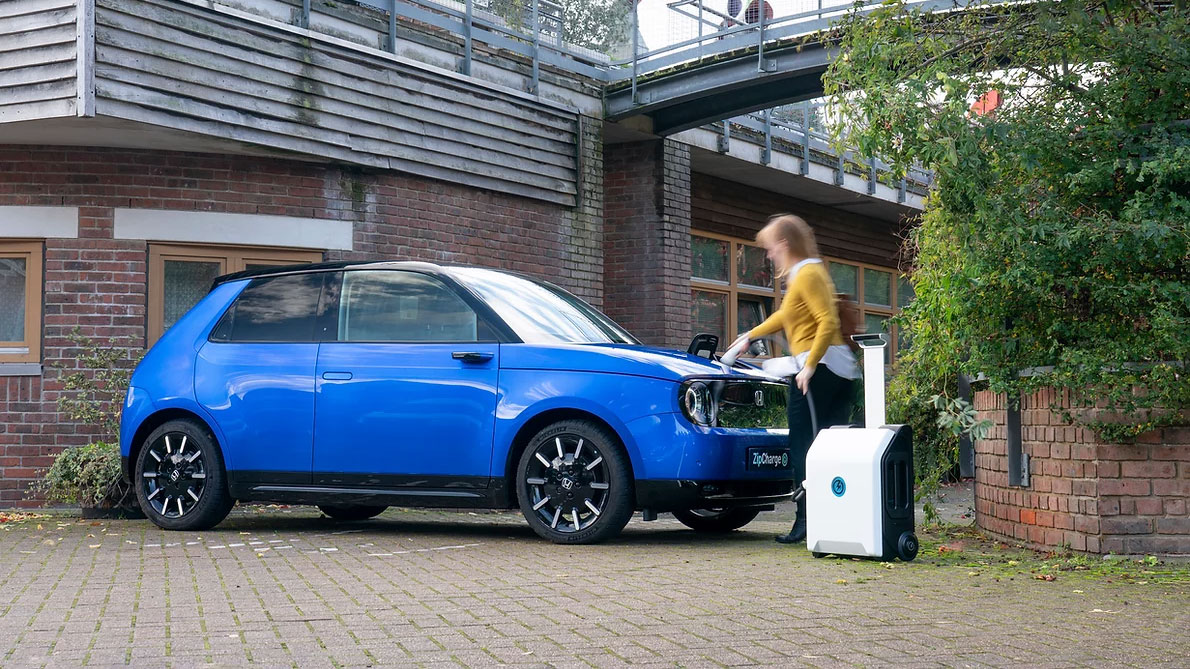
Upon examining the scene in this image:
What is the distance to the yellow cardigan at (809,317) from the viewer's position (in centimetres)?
772

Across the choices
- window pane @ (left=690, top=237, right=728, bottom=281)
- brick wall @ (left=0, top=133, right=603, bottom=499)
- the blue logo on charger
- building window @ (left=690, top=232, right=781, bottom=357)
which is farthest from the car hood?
window pane @ (left=690, top=237, right=728, bottom=281)

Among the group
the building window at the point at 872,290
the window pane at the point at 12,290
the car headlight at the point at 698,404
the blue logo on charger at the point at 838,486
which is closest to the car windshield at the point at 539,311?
the car headlight at the point at 698,404

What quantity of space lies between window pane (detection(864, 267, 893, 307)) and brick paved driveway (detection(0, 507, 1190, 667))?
664 inches

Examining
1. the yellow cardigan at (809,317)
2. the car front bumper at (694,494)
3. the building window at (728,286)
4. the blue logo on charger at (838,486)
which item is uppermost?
the building window at (728,286)

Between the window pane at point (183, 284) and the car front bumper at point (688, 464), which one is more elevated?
the window pane at point (183, 284)

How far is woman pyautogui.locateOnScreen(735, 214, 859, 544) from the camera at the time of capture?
776cm

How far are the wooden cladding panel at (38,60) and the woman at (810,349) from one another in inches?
232

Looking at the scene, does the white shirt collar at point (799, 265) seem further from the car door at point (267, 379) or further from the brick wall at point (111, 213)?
the brick wall at point (111, 213)

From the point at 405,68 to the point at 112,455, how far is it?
473 centimetres

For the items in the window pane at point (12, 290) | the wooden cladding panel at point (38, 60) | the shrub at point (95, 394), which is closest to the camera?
the wooden cladding panel at point (38, 60)

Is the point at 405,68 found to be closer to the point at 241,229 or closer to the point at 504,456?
the point at 241,229

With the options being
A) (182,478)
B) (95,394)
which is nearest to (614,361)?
(182,478)

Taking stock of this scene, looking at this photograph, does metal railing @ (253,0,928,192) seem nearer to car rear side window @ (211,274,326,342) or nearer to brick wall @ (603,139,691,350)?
brick wall @ (603,139,691,350)

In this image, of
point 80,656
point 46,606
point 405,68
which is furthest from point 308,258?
point 80,656
